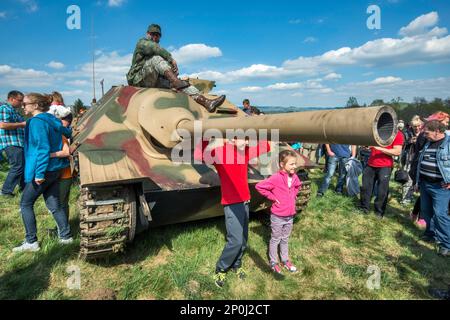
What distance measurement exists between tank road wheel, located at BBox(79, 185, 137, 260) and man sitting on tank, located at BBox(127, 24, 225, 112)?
2.28 metres

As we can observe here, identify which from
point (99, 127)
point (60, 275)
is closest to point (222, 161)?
point (99, 127)

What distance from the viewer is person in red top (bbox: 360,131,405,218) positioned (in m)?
5.64

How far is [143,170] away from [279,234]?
1.77 m

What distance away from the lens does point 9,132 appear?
19.8 ft

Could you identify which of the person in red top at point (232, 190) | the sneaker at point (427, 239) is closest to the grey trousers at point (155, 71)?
the person in red top at point (232, 190)

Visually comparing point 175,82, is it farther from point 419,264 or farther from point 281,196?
point 419,264

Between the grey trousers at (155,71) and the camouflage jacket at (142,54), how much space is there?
0.16m

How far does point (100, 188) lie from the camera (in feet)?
11.1

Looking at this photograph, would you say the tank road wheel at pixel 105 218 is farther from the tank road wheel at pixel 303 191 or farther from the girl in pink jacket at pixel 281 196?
the tank road wheel at pixel 303 191

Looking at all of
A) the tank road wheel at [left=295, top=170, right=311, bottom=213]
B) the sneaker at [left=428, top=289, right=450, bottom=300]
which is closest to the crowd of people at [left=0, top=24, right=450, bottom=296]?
the tank road wheel at [left=295, top=170, right=311, bottom=213]

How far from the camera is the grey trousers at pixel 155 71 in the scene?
5531mm

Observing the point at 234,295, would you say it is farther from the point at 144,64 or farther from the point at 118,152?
the point at 144,64

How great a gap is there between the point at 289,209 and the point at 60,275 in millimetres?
2708

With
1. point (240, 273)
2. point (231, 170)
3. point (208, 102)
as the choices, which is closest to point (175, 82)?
point (208, 102)
